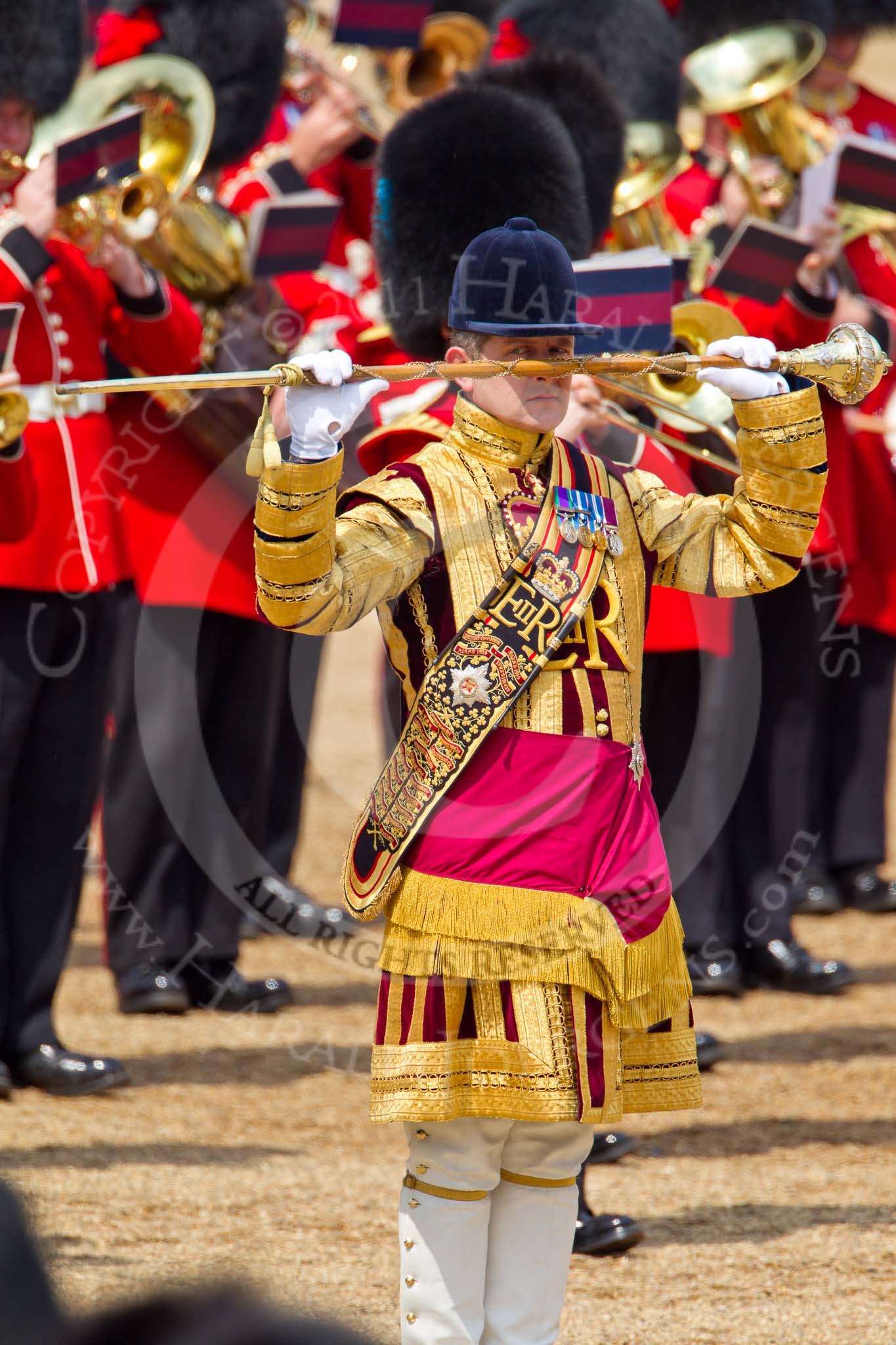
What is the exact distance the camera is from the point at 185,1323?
0.90 metres

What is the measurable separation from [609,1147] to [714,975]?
144 cm

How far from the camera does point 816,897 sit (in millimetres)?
5844

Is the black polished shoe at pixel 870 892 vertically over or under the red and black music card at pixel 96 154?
under

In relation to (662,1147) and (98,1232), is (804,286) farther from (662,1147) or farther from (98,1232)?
(98,1232)

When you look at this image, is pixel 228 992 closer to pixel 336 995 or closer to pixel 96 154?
pixel 336 995

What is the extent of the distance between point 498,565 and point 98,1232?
57.3 inches

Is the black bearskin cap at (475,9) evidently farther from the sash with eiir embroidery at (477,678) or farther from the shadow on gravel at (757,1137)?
the sash with eiir embroidery at (477,678)

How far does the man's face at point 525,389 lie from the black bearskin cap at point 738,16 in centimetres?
371

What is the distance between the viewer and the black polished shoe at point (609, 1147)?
140 inches

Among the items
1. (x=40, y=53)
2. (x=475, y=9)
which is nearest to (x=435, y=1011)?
(x=40, y=53)

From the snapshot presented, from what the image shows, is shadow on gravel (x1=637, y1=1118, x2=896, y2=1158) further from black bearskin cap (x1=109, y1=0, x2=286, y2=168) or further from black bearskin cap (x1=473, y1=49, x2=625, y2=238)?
black bearskin cap (x1=109, y1=0, x2=286, y2=168)

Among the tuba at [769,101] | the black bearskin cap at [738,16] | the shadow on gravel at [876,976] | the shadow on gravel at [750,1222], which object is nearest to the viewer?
the shadow on gravel at [750,1222]

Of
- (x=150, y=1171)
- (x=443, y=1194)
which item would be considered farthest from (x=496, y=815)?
(x=150, y=1171)

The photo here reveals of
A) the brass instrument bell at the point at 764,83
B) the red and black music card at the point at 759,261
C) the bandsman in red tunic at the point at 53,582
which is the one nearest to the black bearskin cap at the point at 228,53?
the bandsman in red tunic at the point at 53,582
